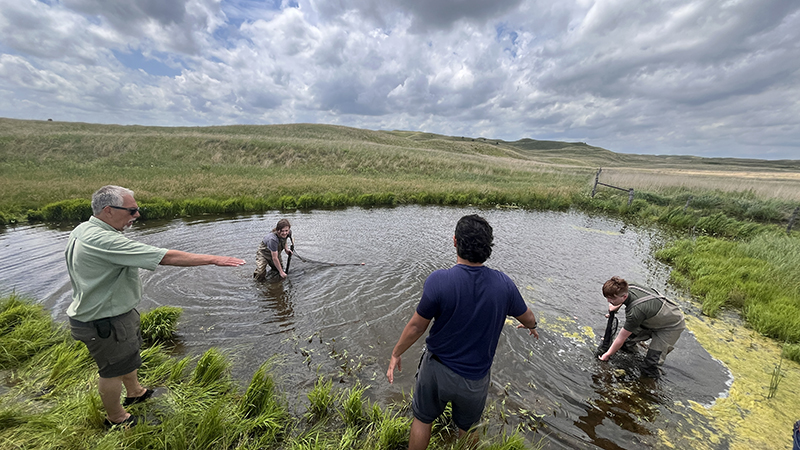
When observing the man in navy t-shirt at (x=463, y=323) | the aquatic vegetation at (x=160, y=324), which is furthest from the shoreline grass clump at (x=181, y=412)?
the man in navy t-shirt at (x=463, y=323)

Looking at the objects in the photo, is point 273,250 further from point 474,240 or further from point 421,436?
point 474,240

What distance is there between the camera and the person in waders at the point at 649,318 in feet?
15.4

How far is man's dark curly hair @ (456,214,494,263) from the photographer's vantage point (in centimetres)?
231

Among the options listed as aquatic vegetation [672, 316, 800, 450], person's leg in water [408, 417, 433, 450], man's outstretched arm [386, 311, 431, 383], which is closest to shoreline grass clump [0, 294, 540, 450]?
person's leg in water [408, 417, 433, 450]

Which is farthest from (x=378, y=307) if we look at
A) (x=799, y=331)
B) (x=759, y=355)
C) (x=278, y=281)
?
(x=799, y=331)

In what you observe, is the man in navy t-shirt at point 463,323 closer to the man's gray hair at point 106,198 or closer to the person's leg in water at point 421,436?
the person's leg in water at point 421,436

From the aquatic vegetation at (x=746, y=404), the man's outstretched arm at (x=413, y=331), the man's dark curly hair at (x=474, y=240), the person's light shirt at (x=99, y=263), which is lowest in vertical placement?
the aquatic vegetation at (x=746, y=404)

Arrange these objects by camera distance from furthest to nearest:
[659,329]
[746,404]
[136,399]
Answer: [659,329] < [746,404] < [136,399]

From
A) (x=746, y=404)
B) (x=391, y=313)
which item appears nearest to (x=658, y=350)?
(x=746, y=404)

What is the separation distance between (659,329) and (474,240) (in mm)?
4785

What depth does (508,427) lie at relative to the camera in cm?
395

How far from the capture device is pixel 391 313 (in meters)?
6.62

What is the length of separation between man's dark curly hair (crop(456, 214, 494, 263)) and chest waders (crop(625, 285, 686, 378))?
402 cm

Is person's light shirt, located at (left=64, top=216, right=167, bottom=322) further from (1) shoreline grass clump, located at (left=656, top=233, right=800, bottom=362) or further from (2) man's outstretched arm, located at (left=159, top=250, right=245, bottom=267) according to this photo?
(1) shoreline grass clump, located at (left=656, top=233, right=800, bottom=362)
